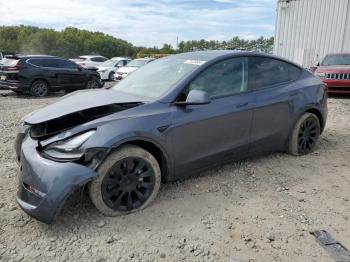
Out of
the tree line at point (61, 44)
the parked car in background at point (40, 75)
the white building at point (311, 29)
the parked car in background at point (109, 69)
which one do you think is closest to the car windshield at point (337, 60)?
the white building at point (311, 29)

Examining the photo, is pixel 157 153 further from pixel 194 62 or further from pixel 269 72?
pixel 269 72

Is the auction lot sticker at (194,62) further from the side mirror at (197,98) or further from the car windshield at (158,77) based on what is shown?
the side mirror at (197,98)

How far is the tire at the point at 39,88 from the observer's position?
→ 41.1 ft

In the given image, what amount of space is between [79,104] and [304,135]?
317cm

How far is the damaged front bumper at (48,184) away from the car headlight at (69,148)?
0.08 meters

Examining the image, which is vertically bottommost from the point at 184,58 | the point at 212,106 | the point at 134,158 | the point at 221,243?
the point at 221,243

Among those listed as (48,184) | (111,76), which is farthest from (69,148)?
(111,76)

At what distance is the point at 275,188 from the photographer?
4.03 meters

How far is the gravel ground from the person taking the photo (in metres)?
2.88

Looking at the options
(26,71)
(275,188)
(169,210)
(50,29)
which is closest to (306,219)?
(275,188)

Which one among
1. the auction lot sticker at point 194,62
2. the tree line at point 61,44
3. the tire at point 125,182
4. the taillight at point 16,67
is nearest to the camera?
the tire at point 125,182

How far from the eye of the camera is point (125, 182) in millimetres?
3342

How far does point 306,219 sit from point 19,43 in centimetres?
6850

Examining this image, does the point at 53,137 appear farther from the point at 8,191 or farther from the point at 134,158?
the point at 8,191
